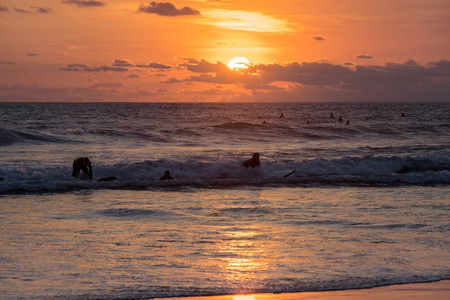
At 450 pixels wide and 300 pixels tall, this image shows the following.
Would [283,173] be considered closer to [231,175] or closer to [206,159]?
[231,175]

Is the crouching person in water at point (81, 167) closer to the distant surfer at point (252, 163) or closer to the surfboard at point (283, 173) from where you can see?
the distant surfer at point (252, 163)

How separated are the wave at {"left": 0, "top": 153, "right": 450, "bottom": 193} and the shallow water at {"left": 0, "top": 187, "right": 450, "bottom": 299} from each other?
3161mm

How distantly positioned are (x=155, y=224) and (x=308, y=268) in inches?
180

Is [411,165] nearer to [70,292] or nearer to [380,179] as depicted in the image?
[380,179]

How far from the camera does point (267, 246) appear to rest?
32.5ft

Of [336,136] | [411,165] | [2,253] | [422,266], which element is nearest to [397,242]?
[422,266]

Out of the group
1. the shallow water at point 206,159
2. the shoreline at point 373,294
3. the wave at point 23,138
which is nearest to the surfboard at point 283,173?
the shallow water at point 206,159

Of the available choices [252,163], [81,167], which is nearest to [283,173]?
[252,163]

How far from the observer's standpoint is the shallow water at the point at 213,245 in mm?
7871

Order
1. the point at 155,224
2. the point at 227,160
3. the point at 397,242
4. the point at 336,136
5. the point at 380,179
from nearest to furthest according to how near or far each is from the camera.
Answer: the point at 397,242
the point at 155,224
the point at 380,179
the point at 227,160
the point at 336,136

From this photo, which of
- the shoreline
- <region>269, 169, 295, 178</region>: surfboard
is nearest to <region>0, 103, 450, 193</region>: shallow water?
<region>269, 169, 295, 178</region>: surfboard

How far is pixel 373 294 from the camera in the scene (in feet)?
24.7

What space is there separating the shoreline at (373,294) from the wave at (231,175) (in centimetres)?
1198

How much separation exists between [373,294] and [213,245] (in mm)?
3374
